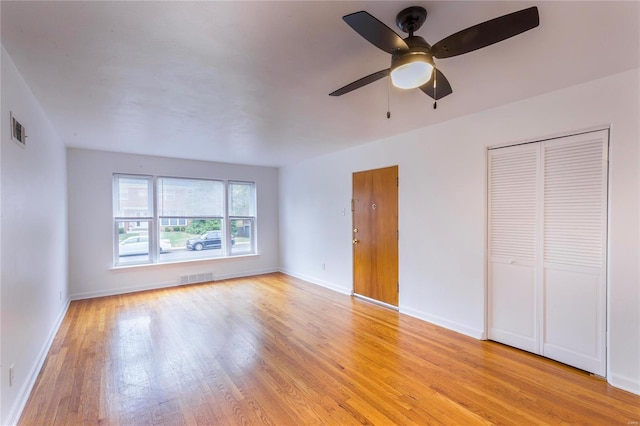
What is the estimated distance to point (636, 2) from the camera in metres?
1.48

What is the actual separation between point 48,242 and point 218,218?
3.06 meters

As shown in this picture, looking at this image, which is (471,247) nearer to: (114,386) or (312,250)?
(312,250)

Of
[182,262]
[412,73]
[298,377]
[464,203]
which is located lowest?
[298,377]

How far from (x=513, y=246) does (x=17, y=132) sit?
14.3 feet

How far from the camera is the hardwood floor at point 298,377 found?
6.49 feet

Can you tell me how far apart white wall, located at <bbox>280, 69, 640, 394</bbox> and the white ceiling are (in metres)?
0.21

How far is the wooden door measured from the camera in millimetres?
4117

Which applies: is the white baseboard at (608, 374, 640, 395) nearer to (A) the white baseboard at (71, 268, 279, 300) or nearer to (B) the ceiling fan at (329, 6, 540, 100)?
(B) the ceiling fan at (329, 6, 540, 100)

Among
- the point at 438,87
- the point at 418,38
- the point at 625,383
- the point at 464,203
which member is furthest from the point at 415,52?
the point at 625,383

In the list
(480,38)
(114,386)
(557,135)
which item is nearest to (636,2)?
(480,38)

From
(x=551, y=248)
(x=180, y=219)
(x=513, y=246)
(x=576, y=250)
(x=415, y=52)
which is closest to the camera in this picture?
(x=415, y=52)

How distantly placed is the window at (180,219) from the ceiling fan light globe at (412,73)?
4964 millimetres

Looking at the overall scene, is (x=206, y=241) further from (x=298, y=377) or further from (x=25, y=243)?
(x=298, y=377)

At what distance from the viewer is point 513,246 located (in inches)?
116
